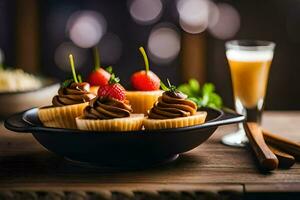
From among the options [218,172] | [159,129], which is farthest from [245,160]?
[159,129]

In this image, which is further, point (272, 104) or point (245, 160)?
point (272, 104)

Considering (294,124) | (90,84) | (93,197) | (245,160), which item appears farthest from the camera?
(294,124)

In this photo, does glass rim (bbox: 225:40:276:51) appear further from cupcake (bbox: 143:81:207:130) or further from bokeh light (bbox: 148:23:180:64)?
bokeh light (bbox: 148:23:180:64)

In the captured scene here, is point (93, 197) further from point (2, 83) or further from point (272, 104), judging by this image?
point (272, 104)

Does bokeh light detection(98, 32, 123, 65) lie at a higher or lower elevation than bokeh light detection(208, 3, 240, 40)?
lower

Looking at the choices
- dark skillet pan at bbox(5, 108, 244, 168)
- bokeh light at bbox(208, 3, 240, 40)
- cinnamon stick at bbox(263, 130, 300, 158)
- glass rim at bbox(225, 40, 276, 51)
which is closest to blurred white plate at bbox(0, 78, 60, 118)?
dark skillet pan at bbox(5, 108, 244, 168)

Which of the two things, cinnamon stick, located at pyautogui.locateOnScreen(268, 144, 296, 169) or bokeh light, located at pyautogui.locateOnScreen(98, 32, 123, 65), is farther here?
bokeh light, located at pyautogui.locateOnScreen(98, 32, 123, 65)
